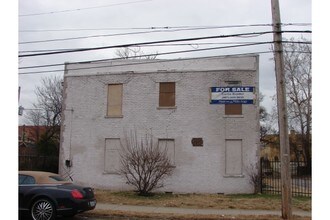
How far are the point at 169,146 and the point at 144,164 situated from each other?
245 cm

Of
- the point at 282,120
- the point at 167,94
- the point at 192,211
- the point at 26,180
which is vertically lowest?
the point at 192,211

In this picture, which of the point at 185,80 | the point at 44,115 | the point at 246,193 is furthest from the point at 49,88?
the point at 246,193

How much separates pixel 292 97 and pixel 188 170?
29157 mm

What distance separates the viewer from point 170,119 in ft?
66.5

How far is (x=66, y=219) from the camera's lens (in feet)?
38.4

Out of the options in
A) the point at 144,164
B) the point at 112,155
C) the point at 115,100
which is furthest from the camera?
the point at 115,100

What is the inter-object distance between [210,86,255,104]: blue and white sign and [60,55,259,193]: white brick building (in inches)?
10.6

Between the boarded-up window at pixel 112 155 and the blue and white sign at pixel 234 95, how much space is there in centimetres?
572

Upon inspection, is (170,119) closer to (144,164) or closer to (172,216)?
(144,164)

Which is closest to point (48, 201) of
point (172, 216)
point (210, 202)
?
point (172, 216)

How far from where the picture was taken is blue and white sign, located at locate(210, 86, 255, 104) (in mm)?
19344

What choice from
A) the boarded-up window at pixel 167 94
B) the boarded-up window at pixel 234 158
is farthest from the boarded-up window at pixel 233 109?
the boarded-up window at pixel 167 94

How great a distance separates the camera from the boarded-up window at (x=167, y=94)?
20.5 meters

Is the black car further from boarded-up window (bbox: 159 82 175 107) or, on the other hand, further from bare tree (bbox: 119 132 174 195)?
boarded-up window (bbox: 159 82 175 107)
